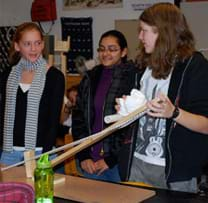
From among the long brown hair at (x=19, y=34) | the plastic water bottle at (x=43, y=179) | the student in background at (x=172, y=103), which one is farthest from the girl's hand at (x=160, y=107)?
the long brown hair at (x=19, y=34)

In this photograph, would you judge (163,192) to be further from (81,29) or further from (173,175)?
(81,29)

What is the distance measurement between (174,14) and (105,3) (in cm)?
289

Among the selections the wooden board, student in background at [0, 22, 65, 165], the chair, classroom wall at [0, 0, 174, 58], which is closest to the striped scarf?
student in background at [0, 22, 65, 165]

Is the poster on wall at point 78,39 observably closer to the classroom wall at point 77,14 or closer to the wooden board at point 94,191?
the classroom wall at point 77,14

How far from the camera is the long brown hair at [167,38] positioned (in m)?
1.92

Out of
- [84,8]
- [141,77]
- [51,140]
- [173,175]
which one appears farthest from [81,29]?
[173,175]

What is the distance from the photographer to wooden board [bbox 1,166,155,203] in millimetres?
1612

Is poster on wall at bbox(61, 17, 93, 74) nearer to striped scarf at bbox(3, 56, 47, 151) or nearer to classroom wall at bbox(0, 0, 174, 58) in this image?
classroom wall at bbox(0, 0, 174, 58)

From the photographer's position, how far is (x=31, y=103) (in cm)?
246

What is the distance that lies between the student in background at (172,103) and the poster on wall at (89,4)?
2764 mm

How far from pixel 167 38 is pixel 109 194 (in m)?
0.70

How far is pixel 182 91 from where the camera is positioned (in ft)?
6.28

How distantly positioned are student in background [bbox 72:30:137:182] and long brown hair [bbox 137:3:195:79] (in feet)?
1.99

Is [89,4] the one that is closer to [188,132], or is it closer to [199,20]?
[199,20]
